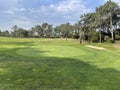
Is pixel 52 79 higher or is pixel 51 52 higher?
pixel 51 52

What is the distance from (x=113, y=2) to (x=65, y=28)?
37.2m

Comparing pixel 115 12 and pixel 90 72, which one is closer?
pixel 90 72

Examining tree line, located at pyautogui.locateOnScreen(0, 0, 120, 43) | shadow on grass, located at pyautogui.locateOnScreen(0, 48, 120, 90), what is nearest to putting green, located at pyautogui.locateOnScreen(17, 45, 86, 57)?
shadow on grass, located at pyautogui.locateOnScreen(0, 48, 120, 90)

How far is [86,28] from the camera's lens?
224 ft

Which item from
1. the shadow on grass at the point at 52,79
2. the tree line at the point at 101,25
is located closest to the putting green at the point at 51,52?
the shadow on grass at the point at 52,79

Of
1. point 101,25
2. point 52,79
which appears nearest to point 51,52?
point 52,79

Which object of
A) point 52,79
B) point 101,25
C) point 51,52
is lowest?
point 52,79

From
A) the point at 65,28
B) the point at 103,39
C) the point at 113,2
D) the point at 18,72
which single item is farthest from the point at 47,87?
the point at 65,28

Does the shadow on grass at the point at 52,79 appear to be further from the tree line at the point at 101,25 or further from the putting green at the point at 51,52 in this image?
the tree line at the point at 101,25

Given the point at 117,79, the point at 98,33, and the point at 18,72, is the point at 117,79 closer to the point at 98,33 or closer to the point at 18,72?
the point at 18,72

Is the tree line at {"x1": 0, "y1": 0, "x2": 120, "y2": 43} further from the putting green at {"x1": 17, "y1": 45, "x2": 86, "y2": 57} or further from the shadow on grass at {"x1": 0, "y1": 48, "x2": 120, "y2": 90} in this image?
the shadow on grass at {"x1": 0, "y1": 48, "x2": 120, "y2": 90}

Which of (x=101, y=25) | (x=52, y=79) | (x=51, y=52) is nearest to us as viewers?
(x=52, y=79)

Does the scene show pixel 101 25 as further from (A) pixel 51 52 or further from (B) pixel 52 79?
(B) pixel 52 79

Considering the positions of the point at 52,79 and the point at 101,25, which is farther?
the point at 101,25
